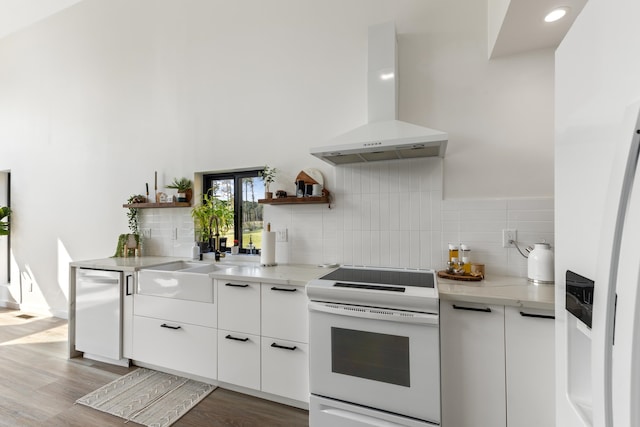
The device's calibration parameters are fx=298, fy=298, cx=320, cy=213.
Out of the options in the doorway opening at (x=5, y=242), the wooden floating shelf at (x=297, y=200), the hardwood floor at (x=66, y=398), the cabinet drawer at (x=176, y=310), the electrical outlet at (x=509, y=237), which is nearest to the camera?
the hardwood floor at (x=66, y=398)

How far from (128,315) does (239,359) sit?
1.11 m

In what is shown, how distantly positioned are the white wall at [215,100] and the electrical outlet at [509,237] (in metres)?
0.25

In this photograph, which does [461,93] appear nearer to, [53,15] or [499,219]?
[499,219]

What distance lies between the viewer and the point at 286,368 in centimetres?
192

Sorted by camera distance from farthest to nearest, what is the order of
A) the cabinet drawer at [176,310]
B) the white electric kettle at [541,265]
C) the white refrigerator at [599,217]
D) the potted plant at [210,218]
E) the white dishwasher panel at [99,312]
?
1. the potted plant at [210,218]
2. the white dishwasher panel at [99,312]
3. the cabinet drawer at [176,310]
4. the white electric kettle at [541,265]
5. the white refrigerator at [599,217]

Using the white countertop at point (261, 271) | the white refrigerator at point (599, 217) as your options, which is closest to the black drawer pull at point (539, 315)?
the white refrigerator at point (599, 217)

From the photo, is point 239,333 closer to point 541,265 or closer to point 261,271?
point 261,271

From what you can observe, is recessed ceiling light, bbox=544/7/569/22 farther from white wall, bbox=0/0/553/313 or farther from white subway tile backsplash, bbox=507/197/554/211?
white subway tile backsplash, bbox=507/197/554/211

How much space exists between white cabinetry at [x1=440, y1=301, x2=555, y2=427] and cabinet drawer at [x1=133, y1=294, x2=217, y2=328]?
1560mm

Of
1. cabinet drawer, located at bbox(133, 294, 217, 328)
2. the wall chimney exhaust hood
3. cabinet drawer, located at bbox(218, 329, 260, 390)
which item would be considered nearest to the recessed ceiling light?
the wall chimney exhaust hood

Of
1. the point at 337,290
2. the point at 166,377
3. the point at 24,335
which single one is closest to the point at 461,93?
the point at 337,290

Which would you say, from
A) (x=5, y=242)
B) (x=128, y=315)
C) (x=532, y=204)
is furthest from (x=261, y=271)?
(x=5, y=242)

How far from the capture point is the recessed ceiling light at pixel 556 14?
156 centimetres

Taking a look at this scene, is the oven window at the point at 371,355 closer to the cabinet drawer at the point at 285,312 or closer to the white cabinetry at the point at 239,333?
the cabinet drawer at the point at 285,312
